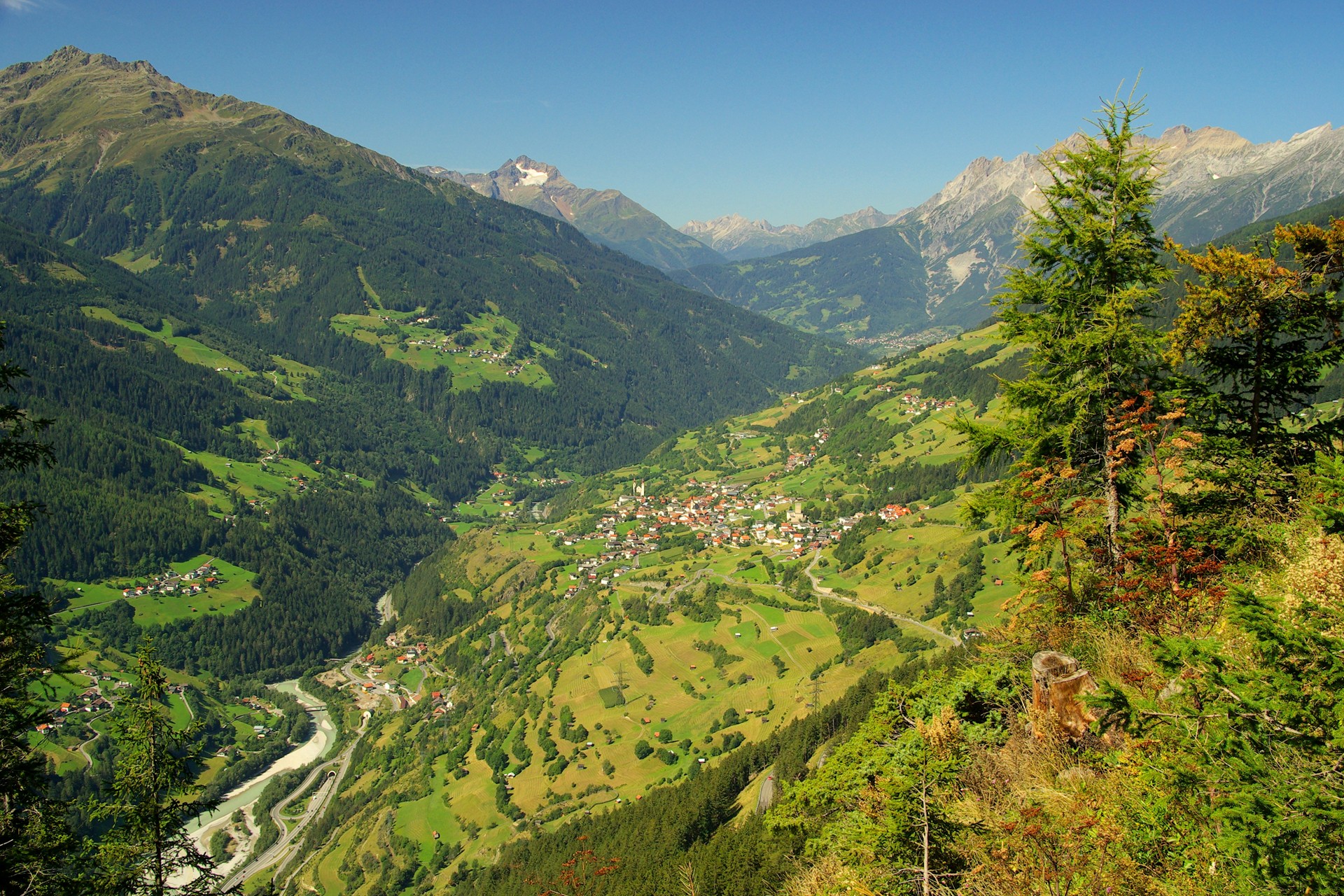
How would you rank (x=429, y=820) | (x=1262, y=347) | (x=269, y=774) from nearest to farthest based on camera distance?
(x=1262, y=347) < (x=429, y=820) < (x=269, y=774)

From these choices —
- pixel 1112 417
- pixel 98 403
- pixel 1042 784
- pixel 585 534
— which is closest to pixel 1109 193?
pixel 1112 417

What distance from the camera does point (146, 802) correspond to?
50.7 feet

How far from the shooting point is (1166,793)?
10031mm

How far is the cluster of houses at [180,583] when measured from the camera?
463 ft

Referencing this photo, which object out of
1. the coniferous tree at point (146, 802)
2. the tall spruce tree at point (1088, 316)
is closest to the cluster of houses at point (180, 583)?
the coniferous tree at point (146, 802)

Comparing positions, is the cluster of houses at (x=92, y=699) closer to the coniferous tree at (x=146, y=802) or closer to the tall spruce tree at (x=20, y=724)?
the coniferous tree at (x=146, y=802)

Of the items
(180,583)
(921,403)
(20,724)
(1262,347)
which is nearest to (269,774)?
(180,583)

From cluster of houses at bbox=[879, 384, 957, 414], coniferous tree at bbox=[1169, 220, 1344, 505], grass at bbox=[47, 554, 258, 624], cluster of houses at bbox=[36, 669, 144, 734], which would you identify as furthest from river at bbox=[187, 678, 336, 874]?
cluster of houses at bbox=[879, 384, 957, 414]

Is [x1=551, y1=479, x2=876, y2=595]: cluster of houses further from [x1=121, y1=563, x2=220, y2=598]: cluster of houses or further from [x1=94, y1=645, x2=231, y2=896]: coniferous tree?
[x1=94, y1=645, x2=231, y2=896]: coniferous tree

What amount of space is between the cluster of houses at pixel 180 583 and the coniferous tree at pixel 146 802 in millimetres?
156046

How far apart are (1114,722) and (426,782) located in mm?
89881

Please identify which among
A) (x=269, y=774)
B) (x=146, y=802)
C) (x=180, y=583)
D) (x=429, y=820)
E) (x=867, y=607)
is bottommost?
(x=269, y=774)

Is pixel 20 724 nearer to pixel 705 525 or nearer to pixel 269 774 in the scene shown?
pixel 269 774

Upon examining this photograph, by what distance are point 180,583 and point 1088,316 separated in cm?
17590
